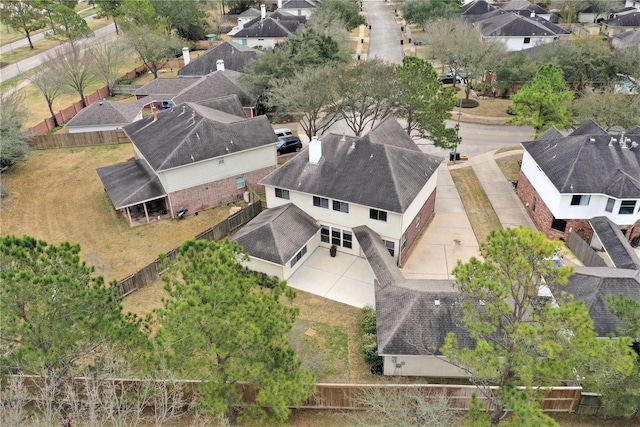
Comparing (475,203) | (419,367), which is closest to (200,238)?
(419,367)

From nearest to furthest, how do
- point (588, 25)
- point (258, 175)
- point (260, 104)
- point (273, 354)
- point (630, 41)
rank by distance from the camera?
point (273, 354) < point (258, 175) < point (260, 104) < point (630, 41) < point (588, 25)

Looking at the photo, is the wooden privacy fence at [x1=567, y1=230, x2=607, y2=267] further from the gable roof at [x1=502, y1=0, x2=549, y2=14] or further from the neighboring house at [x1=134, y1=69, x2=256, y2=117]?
the gable roof at [x1=502, y1=0, x2=549, y2=14]

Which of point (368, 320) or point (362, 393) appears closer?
point (362, 393)

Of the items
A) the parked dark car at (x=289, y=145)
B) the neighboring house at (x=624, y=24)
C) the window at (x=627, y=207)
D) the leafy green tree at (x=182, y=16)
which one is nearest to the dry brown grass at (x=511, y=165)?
the window at (x=627, y=207)

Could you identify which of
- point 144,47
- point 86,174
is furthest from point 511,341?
point 144,47

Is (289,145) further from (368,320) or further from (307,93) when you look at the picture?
(368,320)

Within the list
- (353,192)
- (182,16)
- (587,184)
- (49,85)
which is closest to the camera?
(353,192)

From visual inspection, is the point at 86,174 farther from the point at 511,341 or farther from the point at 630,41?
the point at 630,41
